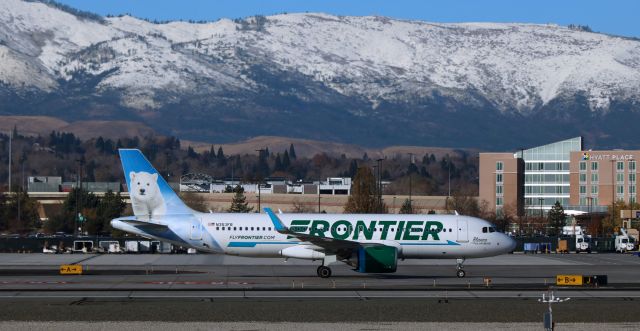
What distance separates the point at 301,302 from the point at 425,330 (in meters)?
10.3

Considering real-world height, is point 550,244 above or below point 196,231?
below

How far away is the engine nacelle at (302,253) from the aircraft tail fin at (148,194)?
6552 millimetres

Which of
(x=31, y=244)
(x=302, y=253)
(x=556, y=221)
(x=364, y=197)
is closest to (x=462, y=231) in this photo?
(x=302, y=253)

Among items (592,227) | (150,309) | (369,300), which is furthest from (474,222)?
(592,227)

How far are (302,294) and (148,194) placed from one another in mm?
18789

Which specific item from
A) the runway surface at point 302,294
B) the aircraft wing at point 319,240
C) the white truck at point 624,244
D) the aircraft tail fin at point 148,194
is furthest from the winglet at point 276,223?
the white truck at point 624,244

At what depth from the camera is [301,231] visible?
71125 millimetres

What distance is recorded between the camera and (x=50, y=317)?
46.3 m

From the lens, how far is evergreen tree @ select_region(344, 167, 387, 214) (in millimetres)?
146250

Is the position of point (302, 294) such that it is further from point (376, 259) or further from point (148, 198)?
point (148, 198)

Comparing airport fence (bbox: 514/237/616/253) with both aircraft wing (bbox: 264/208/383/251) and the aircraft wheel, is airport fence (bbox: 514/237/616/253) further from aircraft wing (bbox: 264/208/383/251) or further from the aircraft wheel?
the aircraft wheel

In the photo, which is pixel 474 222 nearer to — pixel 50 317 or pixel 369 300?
pixel 369 300

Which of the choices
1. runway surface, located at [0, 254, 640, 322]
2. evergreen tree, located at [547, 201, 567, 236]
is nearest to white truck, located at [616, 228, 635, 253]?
runway surface, located at [0, 254, 640, 322]

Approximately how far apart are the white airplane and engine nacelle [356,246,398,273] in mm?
500
